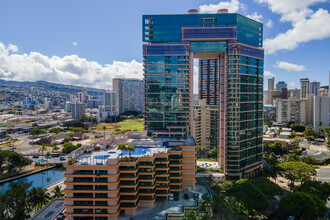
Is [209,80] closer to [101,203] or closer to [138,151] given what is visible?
[138,151]

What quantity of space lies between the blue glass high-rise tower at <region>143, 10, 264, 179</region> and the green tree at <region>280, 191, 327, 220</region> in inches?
1062

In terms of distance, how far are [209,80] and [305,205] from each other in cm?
12721

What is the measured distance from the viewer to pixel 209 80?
164 meters

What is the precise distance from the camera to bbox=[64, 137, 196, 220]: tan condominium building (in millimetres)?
41469

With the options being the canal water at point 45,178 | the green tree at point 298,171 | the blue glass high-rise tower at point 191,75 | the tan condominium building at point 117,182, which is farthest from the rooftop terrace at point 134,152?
the canal water at point 45,178

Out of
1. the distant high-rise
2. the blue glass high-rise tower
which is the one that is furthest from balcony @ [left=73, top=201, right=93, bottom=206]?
the distant high-rise

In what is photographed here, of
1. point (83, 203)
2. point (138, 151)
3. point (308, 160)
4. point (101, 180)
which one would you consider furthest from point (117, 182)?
point (308, 160)

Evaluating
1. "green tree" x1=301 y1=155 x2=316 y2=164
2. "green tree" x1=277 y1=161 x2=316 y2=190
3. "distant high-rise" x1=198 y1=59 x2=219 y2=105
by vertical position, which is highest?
"distant high-rise" x1=198 y1=59 x2=219 y2=105

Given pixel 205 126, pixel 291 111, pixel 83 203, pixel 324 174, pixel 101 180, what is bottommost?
pixel 324 174

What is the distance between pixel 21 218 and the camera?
4319cm

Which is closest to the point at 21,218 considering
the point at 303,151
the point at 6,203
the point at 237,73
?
the point at 6,203

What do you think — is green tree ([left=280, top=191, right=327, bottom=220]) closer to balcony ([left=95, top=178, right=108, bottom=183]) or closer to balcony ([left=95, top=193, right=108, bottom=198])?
balcony ([left=95, top=193, right=108, bottom=198])

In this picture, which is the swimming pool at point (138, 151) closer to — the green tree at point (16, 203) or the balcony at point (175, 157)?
the balcony at point (175, 157)

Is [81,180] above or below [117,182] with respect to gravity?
above
